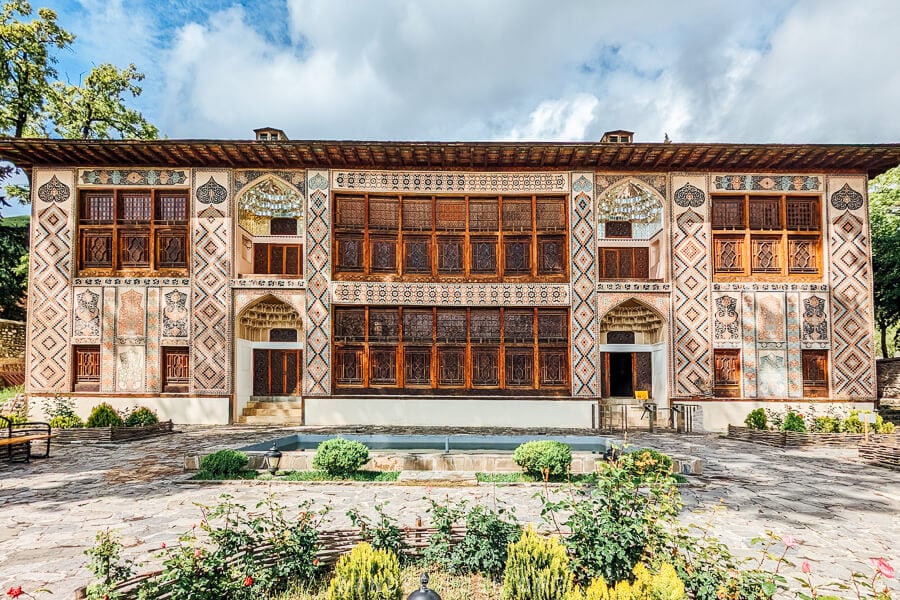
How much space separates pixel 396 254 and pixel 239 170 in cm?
515

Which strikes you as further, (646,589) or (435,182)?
(435,182)

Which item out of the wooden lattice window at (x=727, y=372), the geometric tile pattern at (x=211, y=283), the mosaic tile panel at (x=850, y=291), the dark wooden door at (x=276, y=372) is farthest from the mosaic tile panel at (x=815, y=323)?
the geometric tile pattern at (x=211, y=283)

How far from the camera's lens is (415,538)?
517cm

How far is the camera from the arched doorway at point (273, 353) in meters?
16.3

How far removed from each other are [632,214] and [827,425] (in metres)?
8.53

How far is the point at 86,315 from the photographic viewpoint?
48.2 ft

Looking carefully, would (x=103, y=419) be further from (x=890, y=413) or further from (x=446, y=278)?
(x=890, y=413)

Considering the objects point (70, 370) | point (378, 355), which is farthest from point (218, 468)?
point (70, 370)

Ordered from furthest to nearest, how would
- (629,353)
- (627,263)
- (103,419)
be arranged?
(627,263) < (629,353) < (103,419)

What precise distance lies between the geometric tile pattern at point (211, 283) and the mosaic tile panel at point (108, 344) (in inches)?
87.4

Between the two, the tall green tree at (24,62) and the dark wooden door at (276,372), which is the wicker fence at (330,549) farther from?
the tall green tree at (24,62)

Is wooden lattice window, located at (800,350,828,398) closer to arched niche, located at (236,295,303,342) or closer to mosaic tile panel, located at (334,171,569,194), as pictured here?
mosaic tile panel, located at (334,171,569,194)

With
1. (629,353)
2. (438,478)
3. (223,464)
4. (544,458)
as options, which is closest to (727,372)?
(629,353)

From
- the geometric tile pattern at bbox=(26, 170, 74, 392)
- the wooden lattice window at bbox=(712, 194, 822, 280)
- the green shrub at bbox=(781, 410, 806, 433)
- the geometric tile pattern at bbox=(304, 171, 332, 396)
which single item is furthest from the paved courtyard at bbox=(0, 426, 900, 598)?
the wooden lattice window at bbox=(712, 194, 822, 280)
